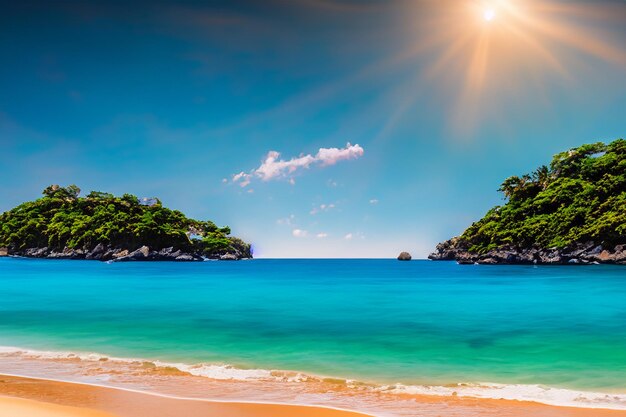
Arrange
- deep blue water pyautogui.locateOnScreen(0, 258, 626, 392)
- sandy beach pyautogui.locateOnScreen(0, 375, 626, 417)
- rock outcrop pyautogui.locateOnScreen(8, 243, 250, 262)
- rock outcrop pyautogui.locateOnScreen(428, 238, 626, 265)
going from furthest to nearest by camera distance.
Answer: rock outcrop pyautogui.locateOnScreen(8, 243, 250, 262) < rock outcrop pyautogui.locateOnScreen(428, 238, 626, 265) < deep blue water pyautogui.locateOnScreen(0, 258, 626, 392) < sandy beach pyautogui.locateOnScreen(0, 375, 626, 417)

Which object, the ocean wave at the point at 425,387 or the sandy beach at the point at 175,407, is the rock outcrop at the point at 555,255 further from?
the sandy beach at the point at 175,407

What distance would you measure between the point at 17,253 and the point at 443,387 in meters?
187

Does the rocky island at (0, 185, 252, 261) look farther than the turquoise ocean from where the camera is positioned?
Yes

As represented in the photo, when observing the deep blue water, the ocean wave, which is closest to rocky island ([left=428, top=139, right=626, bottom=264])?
the deep blue water

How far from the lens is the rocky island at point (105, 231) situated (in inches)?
5699

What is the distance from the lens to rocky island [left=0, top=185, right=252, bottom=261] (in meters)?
145

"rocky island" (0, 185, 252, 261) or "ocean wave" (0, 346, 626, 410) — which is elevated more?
"rocky island" (0, 185, 252, 261)

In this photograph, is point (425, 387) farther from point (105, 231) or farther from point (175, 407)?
point (105, 231)

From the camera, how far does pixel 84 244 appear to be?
14712 cm

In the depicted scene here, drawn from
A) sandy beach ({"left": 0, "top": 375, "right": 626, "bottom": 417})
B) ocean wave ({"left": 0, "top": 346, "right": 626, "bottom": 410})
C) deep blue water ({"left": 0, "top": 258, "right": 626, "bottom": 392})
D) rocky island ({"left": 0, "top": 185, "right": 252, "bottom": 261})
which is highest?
rocky island ({"left": 0, "top": 185, "right": 252, "bottom": 261})

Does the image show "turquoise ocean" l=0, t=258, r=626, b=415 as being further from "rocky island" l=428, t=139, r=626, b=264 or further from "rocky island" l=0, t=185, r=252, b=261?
"rocky island" l=0, t=185, r=252, b=261

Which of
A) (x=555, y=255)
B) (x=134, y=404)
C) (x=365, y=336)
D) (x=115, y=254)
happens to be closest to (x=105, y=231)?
(x=115, y=254)

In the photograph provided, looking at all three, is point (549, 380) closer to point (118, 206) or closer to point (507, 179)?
point (507, 179)

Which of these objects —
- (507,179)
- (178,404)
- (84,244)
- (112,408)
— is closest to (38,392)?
(112,408)
